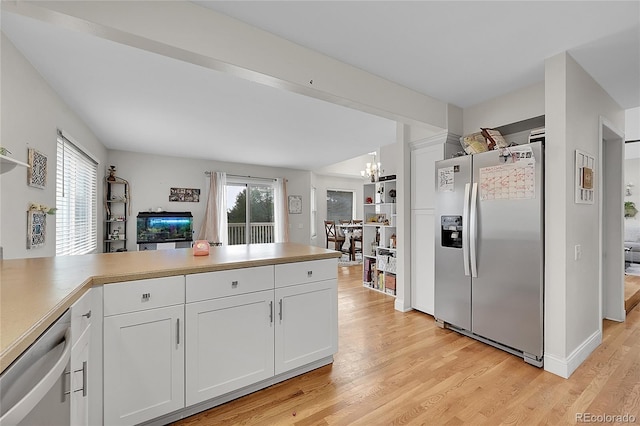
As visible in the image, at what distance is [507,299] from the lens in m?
2.41

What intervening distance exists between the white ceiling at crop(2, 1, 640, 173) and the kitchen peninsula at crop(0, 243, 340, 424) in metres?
1.57

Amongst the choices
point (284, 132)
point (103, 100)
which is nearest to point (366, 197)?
point (284, 132)

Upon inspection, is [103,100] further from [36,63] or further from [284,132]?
[284,132]

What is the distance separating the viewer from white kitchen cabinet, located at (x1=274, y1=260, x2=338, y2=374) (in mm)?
1993

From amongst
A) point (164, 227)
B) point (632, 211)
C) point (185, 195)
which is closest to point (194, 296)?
point (164, 227)

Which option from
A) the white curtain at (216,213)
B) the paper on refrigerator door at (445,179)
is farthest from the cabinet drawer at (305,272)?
the white curtain at (216,213)

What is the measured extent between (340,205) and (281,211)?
8.60ft

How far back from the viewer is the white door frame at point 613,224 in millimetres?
3086

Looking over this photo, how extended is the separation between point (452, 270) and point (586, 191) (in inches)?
50.6

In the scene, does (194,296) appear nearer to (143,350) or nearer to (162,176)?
(143,350)

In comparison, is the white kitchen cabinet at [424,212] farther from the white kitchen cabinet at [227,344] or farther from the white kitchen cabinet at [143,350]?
the white kitchen cabinet at [143,350]

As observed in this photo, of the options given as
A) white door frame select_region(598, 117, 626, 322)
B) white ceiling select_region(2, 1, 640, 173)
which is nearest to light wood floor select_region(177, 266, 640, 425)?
white door frame select_region(598, 117, 626, 322)

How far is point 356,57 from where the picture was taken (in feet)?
7.34

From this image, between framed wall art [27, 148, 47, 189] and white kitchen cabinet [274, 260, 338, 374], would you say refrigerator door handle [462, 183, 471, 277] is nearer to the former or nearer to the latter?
white kitchen cabinet [274, 260, 338, 374]
